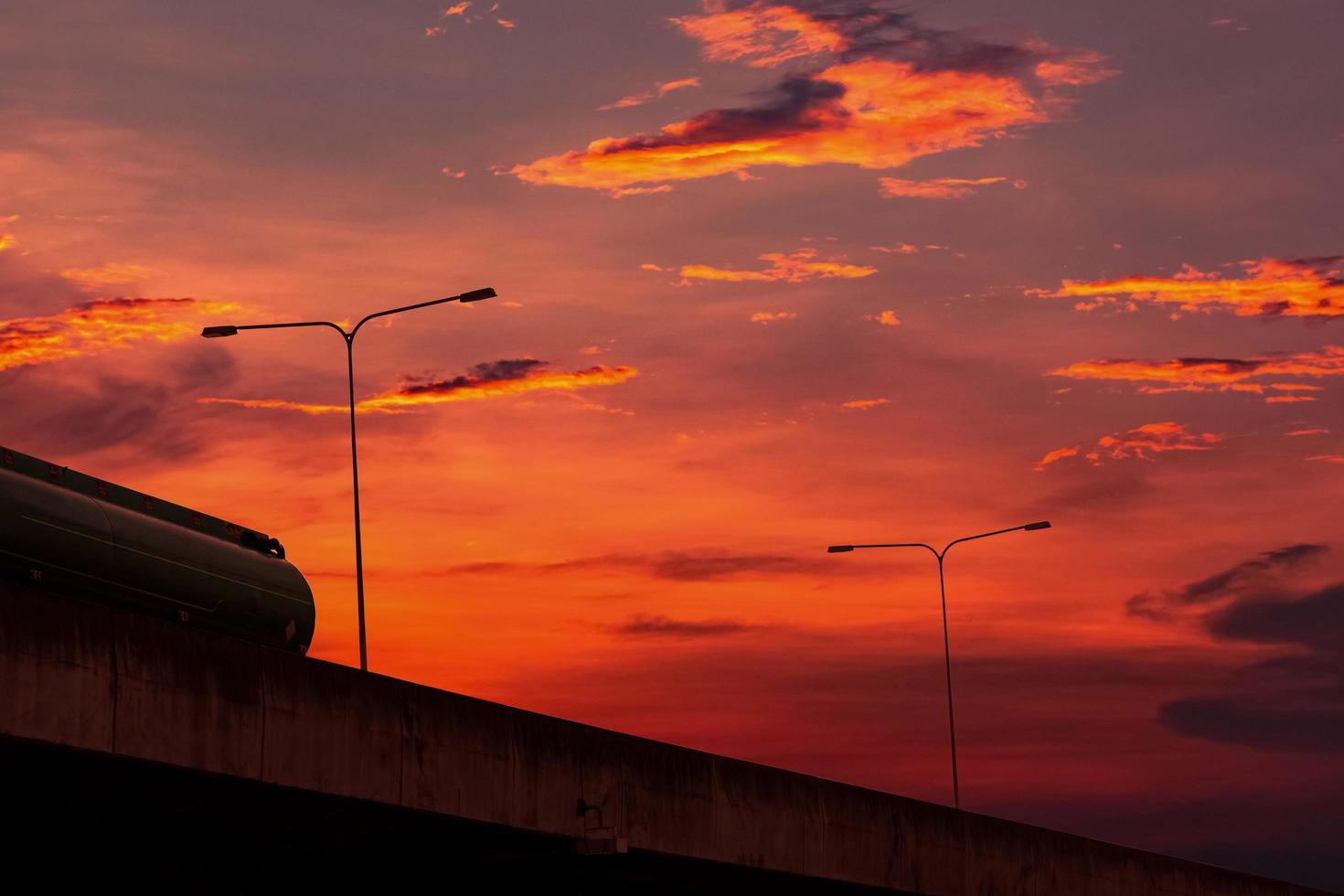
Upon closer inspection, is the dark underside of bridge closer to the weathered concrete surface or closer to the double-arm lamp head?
the weathered concrete surface

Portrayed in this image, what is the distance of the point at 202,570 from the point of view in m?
29.9

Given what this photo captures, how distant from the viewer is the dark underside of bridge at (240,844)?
23188mm

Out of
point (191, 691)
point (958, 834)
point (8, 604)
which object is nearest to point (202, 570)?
point (191, 691)

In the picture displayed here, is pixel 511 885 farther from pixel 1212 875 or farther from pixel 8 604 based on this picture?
pixel 1212 875

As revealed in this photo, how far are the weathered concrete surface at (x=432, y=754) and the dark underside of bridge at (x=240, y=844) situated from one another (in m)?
0.35

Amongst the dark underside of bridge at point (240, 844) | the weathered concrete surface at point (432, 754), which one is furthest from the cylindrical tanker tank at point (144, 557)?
the weathered concrete surface at point (432, 754)

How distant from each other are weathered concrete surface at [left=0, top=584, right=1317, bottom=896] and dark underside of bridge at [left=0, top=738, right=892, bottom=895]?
35cm

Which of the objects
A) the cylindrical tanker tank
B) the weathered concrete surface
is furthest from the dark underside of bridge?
the cylindrical tanker tank

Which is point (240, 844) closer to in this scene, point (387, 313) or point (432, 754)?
point (432, 754)

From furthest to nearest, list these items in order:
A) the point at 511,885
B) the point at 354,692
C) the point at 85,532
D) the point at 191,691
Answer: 1. the point at 511,885
2. the point at 85,532
3. the point at 354,692
4. the point at 191,691

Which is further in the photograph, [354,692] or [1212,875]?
[1212,875]

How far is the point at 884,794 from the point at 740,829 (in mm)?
6161

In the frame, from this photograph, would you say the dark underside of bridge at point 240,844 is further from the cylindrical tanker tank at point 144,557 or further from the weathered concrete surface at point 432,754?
the cylindrical tanker tank at point 144,557

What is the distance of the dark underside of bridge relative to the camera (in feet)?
76.1
